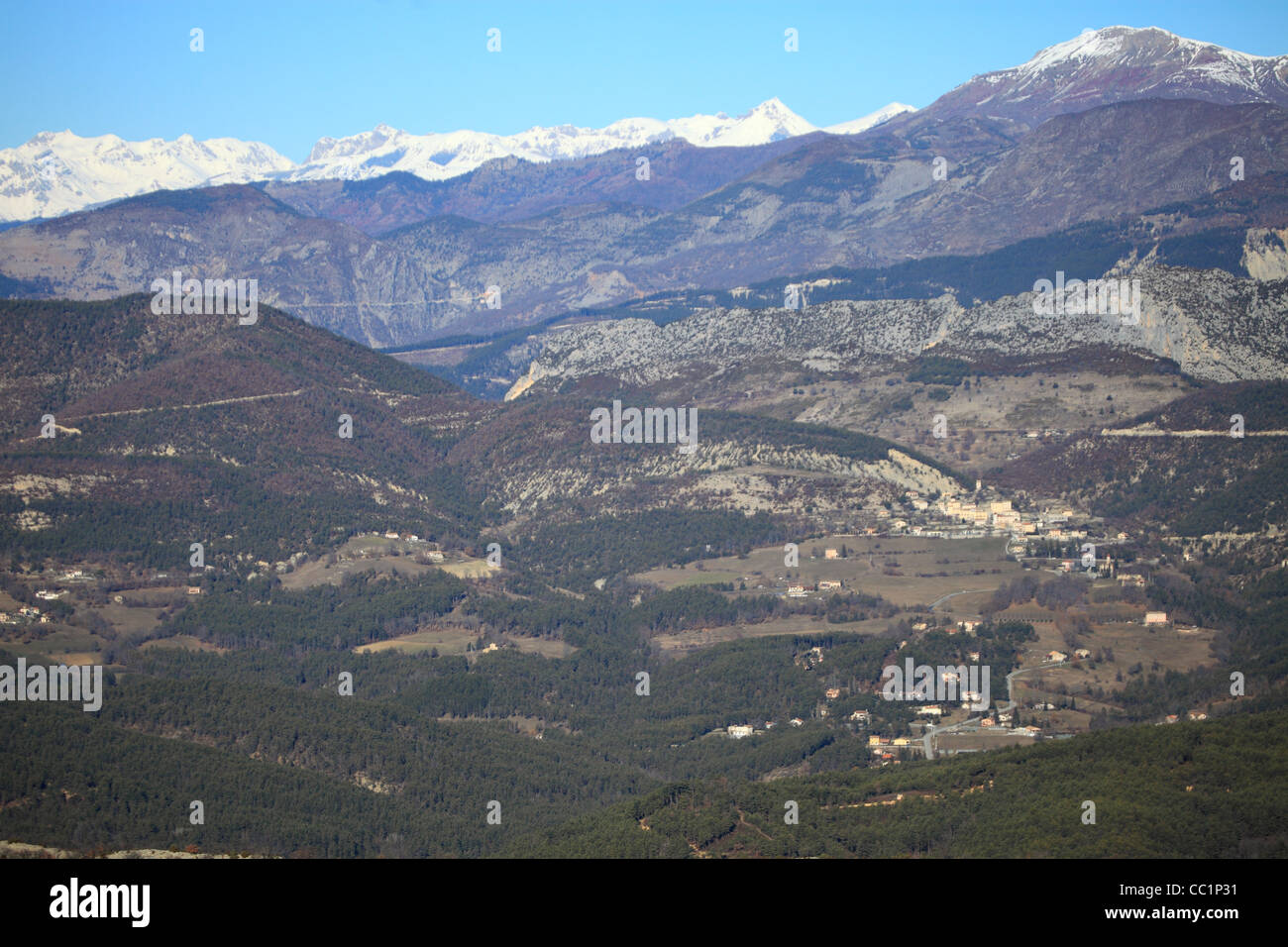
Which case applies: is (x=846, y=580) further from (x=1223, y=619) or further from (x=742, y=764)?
(x=742, y=764)

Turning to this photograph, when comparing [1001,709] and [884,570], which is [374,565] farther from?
[1001,709]

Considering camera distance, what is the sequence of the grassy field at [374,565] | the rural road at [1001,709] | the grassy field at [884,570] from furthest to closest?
the grassy field at [374,565]
the grassy field at [884,570]
the rural road at [1001,709]

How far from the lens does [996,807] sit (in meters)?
89.1

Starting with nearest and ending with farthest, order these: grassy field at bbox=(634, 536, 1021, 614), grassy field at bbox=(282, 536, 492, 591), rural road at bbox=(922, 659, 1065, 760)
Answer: rural road at bbox=(922, 659, 1065, 760) → grassy field at bbox=(634, 536, 1021, 614) → grassy field at bbox=(282, 536, 492, 591)

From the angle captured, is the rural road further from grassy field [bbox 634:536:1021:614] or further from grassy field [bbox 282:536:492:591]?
grassy field [bbox 282:536:492:591]

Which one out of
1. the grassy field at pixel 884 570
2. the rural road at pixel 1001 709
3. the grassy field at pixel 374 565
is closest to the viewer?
the rural road at pixel 1001 709

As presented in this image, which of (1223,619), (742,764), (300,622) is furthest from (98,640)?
(1223,619)

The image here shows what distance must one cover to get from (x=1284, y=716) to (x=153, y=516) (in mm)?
116774

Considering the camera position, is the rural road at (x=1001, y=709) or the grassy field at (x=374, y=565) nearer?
the rural road at (x=1001, y=709)

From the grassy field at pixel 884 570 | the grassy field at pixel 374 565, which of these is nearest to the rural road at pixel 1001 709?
the grassy field at pixel 884 570

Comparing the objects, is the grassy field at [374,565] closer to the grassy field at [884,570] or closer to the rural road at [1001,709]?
the grassy field at [884,570]

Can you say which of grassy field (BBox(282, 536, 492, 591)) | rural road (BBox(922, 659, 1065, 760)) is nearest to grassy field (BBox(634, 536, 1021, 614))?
grassy field (BBox(282, 536, 492, 591))
